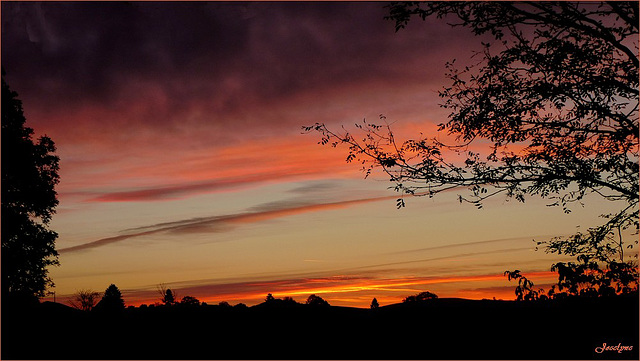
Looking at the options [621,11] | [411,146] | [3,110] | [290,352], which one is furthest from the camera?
[3,110]

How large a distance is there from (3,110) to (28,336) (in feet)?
63.0

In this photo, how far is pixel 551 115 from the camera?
539 inches

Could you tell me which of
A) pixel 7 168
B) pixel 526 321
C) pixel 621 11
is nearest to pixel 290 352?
pixel 526 321

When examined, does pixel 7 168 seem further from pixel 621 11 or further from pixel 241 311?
pixel 621 11

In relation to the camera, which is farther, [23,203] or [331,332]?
[23,203]

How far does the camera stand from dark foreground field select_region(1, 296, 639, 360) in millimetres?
11977

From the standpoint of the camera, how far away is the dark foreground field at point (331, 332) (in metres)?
12.0

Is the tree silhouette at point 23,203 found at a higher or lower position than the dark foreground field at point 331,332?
higher

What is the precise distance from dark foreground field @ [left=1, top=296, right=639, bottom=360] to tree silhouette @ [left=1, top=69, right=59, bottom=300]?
52.8ft

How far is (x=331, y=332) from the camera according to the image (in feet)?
42.2

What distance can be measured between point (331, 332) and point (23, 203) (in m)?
22.4

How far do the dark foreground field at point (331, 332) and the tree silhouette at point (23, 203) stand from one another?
1609cm

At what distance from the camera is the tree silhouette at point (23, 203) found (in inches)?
1110

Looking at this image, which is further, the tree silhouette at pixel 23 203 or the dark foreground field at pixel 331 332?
the tree silhouette at pixel 23 203
